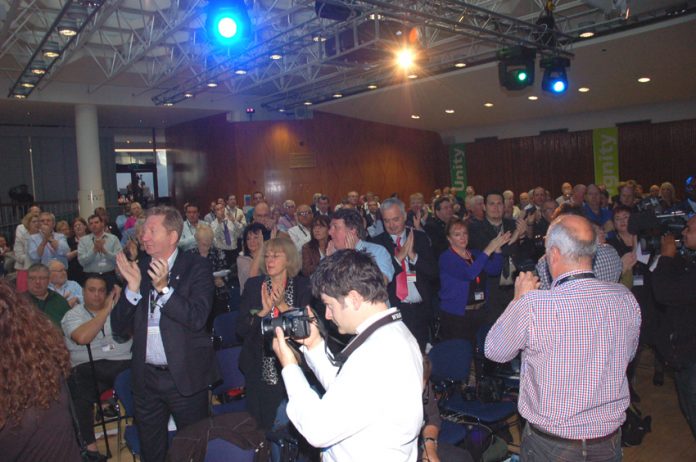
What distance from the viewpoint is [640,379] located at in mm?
4879

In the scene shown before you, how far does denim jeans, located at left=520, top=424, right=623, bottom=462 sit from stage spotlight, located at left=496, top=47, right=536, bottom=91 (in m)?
5.87

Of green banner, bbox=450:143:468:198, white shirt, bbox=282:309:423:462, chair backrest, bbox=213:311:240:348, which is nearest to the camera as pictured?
white shirt, bbox=282:309:423:462

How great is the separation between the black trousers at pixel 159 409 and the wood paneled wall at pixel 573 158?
519 inches

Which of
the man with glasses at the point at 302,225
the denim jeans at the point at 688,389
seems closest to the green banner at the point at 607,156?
the man with glasses at the point at 302,225

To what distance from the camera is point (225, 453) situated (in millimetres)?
2395

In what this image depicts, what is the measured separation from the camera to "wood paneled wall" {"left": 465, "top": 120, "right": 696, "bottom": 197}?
12.8 meters

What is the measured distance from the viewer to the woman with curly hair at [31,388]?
1.53 m

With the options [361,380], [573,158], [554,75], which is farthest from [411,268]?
[573,158]

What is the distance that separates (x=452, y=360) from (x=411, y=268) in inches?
37.2

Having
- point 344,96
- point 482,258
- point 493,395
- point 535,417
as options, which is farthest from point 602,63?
point 535,417

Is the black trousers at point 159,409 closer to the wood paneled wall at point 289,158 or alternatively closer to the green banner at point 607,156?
the wood paneled wall at point 289,158

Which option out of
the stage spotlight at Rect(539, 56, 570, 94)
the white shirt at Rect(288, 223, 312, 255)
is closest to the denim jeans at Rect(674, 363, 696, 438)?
the white shirt at Rect(288, 223, 312, 255)

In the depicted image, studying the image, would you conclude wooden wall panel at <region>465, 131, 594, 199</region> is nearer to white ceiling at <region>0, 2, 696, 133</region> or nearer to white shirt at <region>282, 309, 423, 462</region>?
white ceiling at <region>0, 2, 696, 133</region>

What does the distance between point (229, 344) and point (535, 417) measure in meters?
2.95
